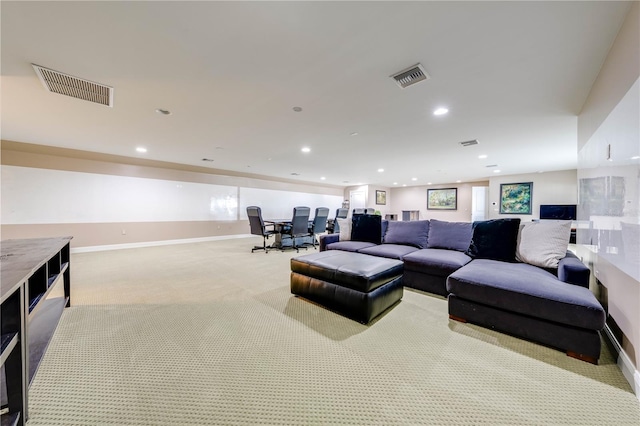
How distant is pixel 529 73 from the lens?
219cm

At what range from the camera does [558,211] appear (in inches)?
281

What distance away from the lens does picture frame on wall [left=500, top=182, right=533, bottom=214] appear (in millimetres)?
8156

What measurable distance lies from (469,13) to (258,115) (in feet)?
8.28

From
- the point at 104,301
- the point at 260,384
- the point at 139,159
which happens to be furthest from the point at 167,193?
the point at 260,384

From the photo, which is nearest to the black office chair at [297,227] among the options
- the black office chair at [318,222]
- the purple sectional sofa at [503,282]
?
the black office chair at [318,222]

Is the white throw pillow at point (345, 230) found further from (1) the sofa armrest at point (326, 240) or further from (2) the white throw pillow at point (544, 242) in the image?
(2) the white throw pillow at point (544, 242)

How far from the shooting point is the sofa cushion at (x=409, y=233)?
356cm

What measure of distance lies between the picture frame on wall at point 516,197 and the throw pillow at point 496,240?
7.43m

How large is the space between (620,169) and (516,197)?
28.0ft

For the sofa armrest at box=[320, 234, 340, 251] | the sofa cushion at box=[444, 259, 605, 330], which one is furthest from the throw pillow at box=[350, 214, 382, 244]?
the sofa cushion at box=[444, 259, 605, 330]

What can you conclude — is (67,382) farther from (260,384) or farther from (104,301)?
(104,301)

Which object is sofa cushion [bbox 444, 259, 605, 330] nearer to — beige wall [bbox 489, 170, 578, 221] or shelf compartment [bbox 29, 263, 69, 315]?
shelf compartment [bbox 29, 263, 69, 315]

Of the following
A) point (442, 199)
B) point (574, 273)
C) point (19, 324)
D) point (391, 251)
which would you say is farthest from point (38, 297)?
point (442, 199)

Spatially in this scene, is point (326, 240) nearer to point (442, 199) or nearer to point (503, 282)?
point (503, 282)
